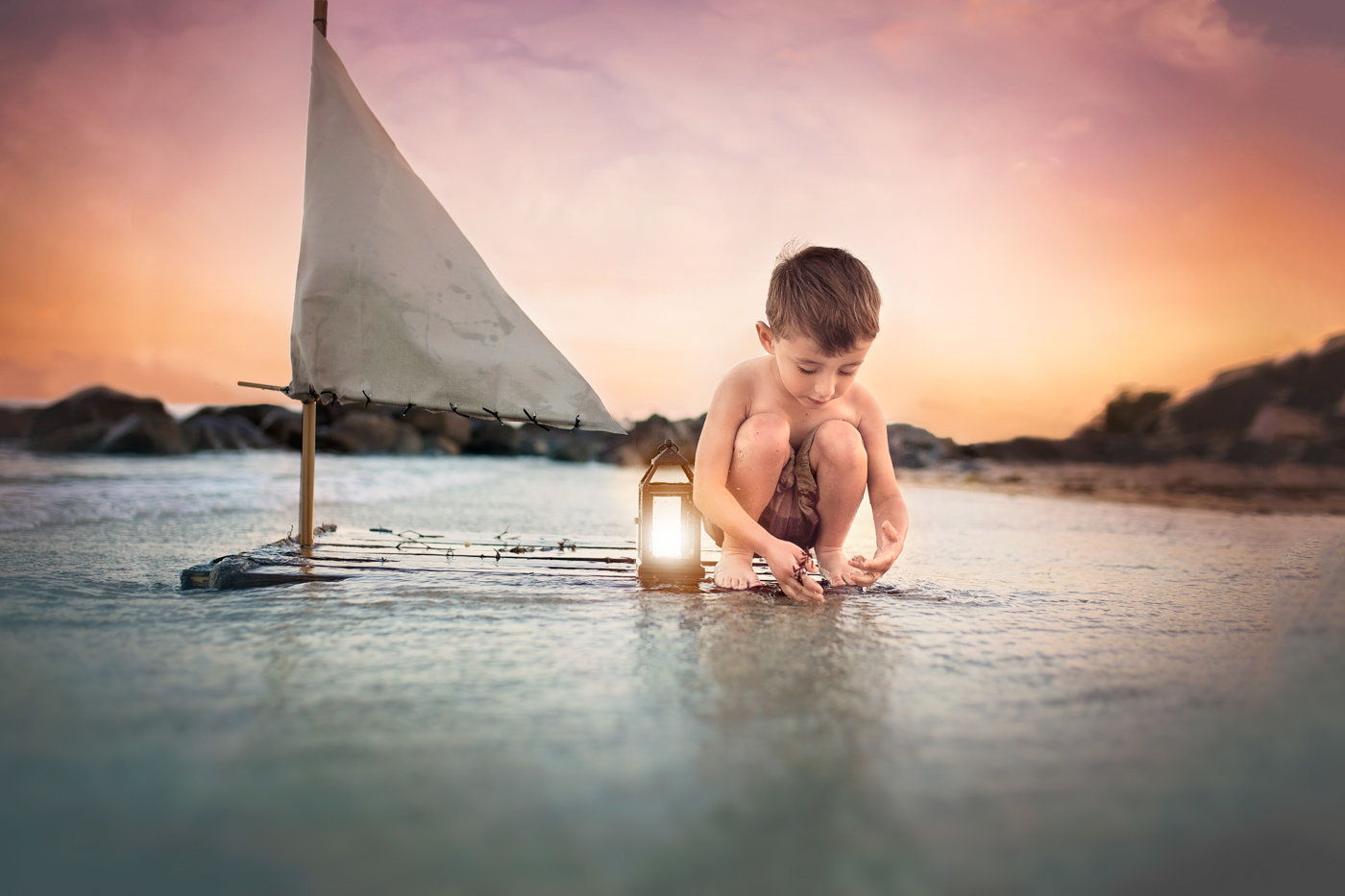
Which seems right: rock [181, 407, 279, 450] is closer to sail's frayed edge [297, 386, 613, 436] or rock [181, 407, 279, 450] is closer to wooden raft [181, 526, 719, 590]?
wooden raft [181, 526, 719, 590]

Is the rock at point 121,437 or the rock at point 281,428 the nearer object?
the rock at point 121,437

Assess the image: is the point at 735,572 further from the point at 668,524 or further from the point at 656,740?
the point at 656,740

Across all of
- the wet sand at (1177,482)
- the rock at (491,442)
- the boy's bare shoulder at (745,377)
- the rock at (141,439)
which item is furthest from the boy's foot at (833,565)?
the rock at (491,442)

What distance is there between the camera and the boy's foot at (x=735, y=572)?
2.51m

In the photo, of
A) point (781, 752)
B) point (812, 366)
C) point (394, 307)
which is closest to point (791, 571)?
point (812, 366)

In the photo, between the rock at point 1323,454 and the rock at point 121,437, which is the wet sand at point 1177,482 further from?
the rock at point 121,437

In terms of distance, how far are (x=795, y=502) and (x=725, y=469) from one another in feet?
1.05

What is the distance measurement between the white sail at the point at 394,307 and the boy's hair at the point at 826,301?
0.91 meters

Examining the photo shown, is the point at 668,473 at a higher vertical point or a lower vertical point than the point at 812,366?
lower

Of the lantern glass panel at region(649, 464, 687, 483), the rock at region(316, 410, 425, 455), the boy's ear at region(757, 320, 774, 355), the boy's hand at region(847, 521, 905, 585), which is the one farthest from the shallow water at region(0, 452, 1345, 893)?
the rock at region(316, 410, 425, 455)

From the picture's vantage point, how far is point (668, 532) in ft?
8.50

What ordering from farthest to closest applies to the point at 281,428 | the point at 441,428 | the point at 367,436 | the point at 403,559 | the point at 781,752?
the point at 441,428 < the point at 281,428 < the point at 367,436 < the point at 403,559 < the point at 781,752

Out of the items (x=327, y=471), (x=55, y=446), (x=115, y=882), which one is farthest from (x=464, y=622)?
(x=55, y=446)

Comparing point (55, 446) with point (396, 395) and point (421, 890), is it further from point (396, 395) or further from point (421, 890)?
point (421, 890)
